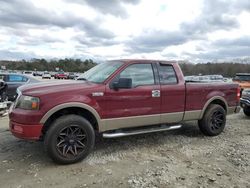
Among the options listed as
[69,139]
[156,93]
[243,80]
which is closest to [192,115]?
[156,93]

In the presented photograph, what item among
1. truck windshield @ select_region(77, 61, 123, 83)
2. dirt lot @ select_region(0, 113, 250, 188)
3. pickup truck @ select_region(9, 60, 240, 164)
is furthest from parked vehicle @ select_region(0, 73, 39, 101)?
pickup truck @ select_region(9, 60, 240, 164)

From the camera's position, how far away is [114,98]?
5.09 m

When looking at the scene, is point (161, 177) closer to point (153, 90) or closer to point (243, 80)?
point (153, 90)

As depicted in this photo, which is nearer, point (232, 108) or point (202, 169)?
point (202, 169)

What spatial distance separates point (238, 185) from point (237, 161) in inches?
40.6

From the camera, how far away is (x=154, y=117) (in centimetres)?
562

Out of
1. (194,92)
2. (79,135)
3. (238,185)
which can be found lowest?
(238,185)

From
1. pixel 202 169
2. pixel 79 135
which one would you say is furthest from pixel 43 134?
pixel 202 169

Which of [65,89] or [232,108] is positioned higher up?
[65,89]

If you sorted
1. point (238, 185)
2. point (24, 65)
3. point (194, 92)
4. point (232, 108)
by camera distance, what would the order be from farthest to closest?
point (24, 65), point (232, 108), point (194, 92), point (238, 185)

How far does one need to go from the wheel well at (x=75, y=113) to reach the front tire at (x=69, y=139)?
6.2 inches

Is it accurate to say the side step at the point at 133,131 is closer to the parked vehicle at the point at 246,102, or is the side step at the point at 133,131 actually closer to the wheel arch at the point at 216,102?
the wheel arch at the point at 216,102

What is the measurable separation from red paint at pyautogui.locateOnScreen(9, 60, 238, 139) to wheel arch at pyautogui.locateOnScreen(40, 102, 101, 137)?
60 mm

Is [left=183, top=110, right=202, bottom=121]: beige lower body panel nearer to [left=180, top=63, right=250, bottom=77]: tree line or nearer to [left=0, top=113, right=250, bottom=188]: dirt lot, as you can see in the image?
[left=0, top=113, right=250, bottom=188]: dirt lot
